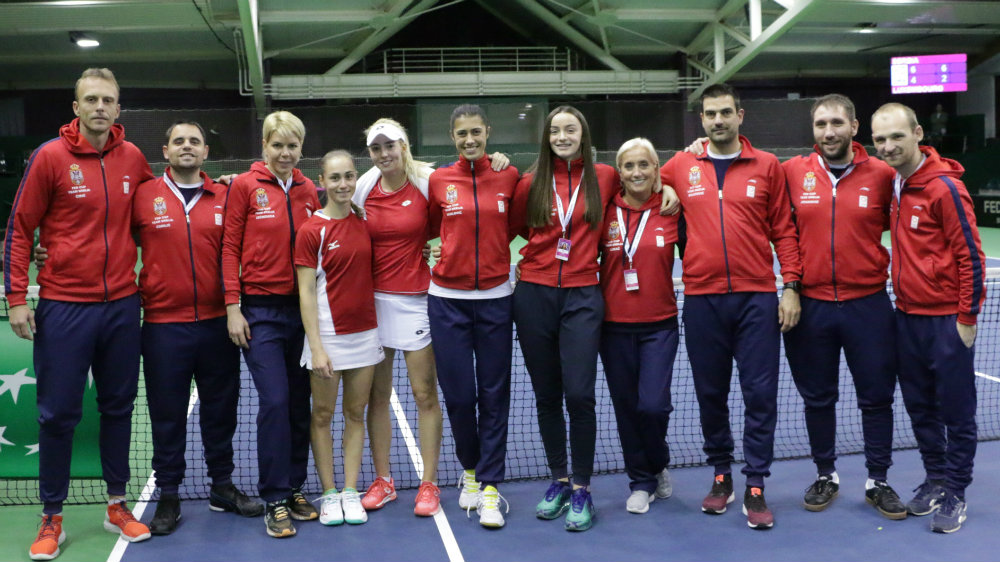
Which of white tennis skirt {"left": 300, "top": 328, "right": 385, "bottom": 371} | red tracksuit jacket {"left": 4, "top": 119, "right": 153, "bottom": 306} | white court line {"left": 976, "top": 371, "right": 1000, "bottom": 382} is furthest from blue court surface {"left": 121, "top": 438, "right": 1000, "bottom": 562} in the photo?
white court line {"left": 976, "top": 371, "right": 1000, "bottom": 382}

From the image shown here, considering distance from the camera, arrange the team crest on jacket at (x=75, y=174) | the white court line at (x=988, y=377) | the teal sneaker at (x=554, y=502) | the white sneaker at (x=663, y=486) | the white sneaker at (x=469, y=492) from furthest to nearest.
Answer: the white court line at (x=988, y=377), the white sneaker at (x=663, y=486), the white sneaker at (x=469, y=492), the teal sneaker at (x=554, y=502), the team crest on jacket at (x=75, y=174)

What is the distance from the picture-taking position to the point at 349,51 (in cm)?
2327

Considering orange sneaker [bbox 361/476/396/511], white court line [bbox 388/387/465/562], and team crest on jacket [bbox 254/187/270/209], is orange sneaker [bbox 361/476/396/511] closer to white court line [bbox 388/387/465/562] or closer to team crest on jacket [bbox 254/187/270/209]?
white court line [bbox 388/387/465/562]

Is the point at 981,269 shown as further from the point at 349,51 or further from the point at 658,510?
the point at 349,51

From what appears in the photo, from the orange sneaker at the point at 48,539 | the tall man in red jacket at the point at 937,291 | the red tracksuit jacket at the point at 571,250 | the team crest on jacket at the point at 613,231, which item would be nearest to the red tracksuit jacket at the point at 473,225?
the red tracksuit jacket at the point at 571,250

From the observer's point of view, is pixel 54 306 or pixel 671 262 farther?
pixel 671 262

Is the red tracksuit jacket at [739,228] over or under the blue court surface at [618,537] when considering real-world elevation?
over

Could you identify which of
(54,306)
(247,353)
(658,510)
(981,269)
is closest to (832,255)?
(981,269)

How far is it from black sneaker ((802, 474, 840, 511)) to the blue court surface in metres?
0.04

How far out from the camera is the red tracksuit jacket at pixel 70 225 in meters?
4.20

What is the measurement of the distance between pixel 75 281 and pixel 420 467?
7.56 feet

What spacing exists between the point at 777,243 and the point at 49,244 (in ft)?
12.0

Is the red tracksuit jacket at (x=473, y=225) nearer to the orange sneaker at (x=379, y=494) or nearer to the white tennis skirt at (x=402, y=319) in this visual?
the white tennis skirt at (x=402, y=319)

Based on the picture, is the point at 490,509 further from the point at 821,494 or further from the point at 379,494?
the point at 821,494
